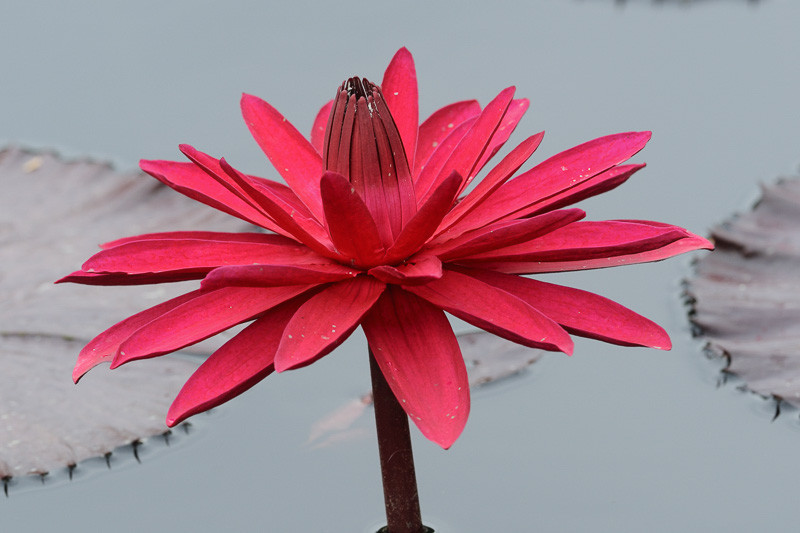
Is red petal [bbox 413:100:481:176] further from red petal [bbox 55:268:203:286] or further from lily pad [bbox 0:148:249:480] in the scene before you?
lily pad [bbox 0:148:249:480]

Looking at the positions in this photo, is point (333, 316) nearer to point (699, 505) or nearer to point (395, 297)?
point (395, 297)

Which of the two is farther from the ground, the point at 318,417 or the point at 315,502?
the point at 318,417

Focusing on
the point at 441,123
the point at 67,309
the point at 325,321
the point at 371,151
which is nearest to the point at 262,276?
the point at 325,321

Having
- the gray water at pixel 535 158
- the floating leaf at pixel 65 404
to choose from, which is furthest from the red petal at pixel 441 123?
the floating leaf at pixel 65 404

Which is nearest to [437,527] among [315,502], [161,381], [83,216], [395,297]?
[315,502]

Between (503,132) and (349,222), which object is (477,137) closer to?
(503,132)

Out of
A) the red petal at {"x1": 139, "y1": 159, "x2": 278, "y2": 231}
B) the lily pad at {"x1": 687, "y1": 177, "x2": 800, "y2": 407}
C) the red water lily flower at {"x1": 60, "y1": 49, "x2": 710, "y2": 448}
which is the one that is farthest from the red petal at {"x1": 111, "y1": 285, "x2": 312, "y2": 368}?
the lily pad at {"x1": 687, "y1": 177, "x2": 800, "y2": 407}
